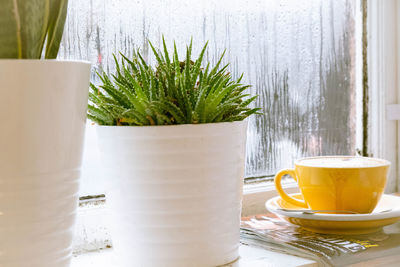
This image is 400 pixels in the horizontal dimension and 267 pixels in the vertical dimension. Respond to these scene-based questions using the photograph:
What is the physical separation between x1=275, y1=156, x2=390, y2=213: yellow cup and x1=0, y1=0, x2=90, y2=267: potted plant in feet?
1.19

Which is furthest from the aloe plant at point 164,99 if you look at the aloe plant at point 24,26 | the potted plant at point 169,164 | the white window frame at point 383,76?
the white window frame at point 383,76

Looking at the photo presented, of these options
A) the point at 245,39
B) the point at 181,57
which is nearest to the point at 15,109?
the point at 181,57

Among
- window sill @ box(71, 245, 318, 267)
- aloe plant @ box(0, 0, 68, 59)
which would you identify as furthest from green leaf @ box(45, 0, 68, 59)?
window sill @ box(71, 245, 318, 267)

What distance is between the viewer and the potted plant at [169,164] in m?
0.61

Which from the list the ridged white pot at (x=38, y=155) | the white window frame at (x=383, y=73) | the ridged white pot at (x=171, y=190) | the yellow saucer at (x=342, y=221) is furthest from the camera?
the white window frame at (x=383, y=73)

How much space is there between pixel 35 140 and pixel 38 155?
0.5 inches

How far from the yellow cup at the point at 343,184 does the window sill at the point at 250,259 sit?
11cm

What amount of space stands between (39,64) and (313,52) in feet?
2.18

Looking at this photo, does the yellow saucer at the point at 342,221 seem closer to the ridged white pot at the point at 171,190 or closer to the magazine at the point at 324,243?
the magazine at the point at 324,243

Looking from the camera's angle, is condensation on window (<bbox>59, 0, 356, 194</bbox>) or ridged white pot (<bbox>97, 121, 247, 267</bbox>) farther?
condensation on window (<bbox>59, 0, 356, 194</bbox>)

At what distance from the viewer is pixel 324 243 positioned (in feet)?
2.41

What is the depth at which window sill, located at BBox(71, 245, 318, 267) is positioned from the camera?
2.23 ft

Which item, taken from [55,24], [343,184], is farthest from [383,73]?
[55,24]

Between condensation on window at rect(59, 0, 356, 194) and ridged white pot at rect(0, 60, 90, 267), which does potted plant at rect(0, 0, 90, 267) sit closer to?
ridged white pot at rect(0, 60, 90, 267)
